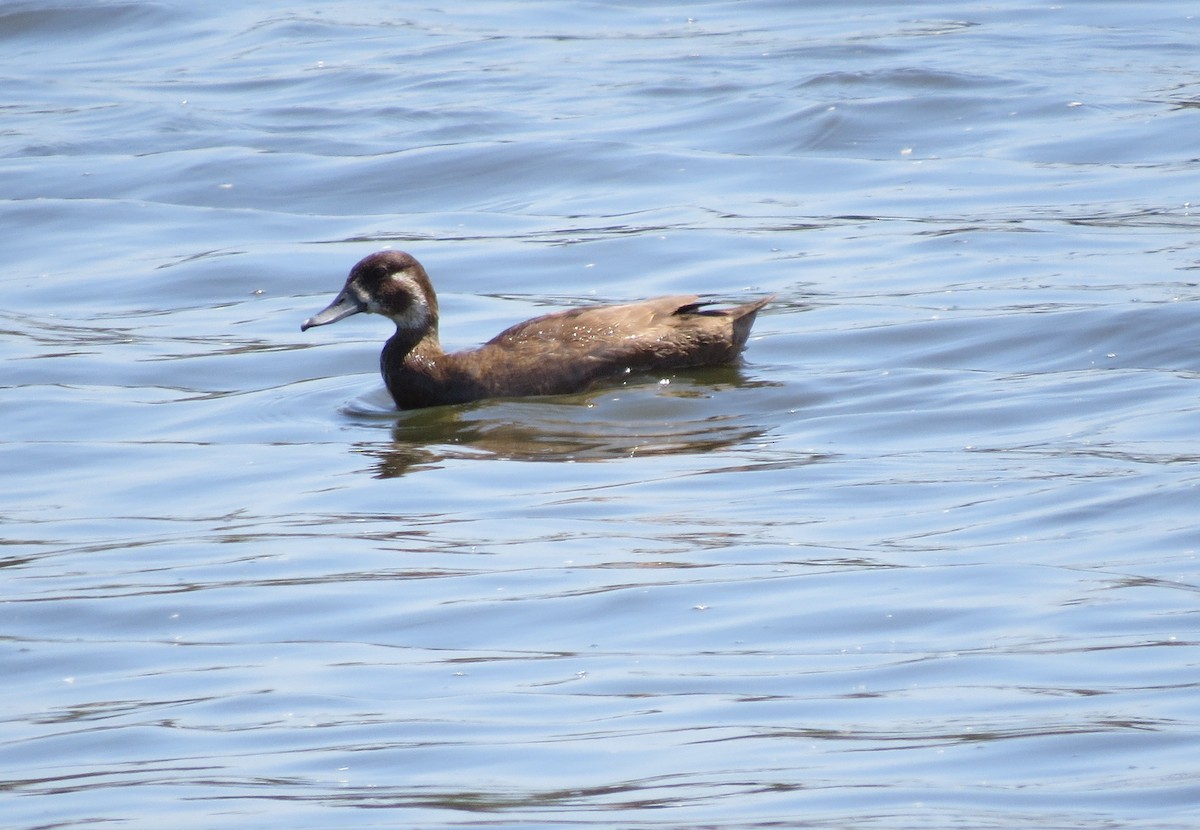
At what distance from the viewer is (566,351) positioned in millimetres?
10555

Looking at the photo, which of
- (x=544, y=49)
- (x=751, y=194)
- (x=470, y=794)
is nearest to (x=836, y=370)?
(x=751, y=194)

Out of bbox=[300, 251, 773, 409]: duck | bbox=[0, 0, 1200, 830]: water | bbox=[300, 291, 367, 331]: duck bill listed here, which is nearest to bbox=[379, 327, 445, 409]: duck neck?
bbox=[300, 251, 773, 409]: duck

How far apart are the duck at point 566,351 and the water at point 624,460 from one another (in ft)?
0.54

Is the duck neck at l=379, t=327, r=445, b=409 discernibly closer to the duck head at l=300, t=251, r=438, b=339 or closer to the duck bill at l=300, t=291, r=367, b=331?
the duck head at l=300, t=251, r=438, b=339

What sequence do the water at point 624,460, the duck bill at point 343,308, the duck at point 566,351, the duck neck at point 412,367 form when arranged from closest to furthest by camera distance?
the water at point 624,460 < the duck at point 566,351 < the duck neck at point 412,367 < the duck bill at point 343,308

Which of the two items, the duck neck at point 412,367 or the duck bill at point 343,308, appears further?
the duck bill at point 343,308

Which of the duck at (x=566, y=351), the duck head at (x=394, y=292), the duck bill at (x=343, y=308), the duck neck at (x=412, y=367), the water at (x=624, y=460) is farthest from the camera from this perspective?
the duck bill at (x=343, y=308)

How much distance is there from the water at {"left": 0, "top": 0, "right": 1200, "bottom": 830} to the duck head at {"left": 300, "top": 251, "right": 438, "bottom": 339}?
46 centimetres

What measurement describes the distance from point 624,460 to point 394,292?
2.49 metres

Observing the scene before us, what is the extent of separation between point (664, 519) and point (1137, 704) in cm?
274

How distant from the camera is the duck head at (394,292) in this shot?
11.1m

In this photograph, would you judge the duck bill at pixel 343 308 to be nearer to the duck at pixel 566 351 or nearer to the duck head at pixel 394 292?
the duck head at pixel 394 292

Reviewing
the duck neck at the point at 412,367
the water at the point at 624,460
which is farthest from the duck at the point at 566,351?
the water at the point at 624,460

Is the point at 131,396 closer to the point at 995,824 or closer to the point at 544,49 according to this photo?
the point at 995,824
